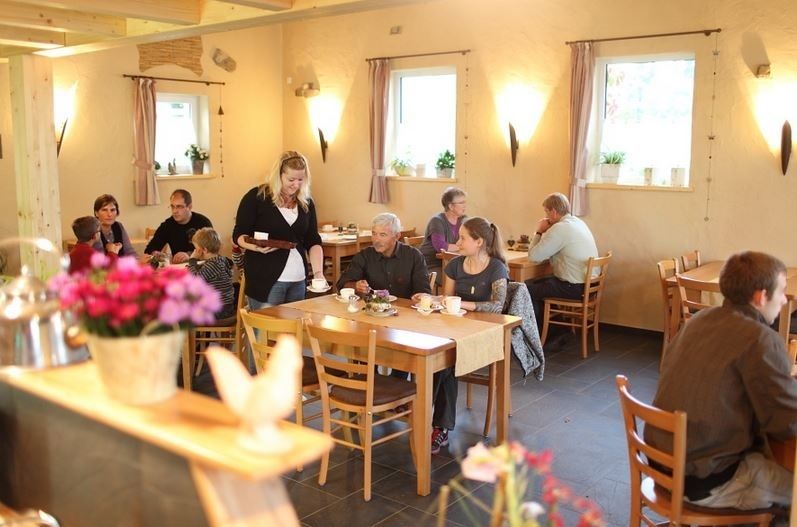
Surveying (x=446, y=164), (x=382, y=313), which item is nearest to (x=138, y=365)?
(x=382, y=313)

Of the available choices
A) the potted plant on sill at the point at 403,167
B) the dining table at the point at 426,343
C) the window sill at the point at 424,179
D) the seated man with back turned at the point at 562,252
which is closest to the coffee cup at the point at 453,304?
the dining table at the point at 426,343

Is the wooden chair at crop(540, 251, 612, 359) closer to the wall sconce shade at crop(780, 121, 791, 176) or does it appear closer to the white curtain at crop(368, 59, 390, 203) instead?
the wall sconce shade at crop(780, 121, 791, 176)

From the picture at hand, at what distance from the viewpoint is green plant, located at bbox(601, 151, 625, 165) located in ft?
23.6

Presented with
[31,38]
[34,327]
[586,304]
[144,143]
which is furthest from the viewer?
[144,143]

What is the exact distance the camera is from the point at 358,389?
384 cm

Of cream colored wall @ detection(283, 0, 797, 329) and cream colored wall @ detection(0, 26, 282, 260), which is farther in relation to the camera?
cream colored wall @ detection(0, 26, 282, 260)

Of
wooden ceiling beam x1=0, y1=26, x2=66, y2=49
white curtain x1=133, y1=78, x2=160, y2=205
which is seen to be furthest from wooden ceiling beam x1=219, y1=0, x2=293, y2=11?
white curtain x1=133, y1=78, x2=160, y2=205

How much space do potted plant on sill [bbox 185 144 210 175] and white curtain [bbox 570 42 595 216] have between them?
4121 millimetres

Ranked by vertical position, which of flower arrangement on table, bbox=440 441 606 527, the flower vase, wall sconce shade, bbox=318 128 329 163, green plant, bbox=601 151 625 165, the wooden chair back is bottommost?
the wooden chair back

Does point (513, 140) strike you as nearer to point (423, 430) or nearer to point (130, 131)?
point (130, 131)

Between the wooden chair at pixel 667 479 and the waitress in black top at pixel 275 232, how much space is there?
7.92ft

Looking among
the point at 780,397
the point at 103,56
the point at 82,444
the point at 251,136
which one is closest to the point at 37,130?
the point at 103,56

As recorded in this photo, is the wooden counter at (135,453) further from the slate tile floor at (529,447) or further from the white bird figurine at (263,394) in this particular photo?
the slate tile floor at (529,447)

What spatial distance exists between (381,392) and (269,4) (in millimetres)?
2118
